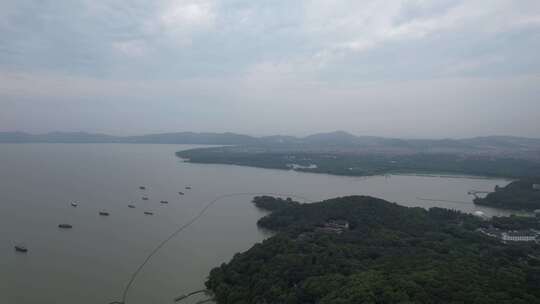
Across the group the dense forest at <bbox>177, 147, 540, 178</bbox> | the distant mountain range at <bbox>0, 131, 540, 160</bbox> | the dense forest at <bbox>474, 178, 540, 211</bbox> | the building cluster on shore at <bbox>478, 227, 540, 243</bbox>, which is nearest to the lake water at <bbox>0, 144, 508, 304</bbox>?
the dense forest at <bbox>474, 178, 540, 211</bbox>

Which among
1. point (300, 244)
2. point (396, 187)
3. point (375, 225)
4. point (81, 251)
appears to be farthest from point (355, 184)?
point (81, 251)

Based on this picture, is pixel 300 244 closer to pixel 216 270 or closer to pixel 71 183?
pixel 216 270

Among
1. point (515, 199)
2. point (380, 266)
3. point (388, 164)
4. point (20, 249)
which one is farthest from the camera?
point (388, 164)

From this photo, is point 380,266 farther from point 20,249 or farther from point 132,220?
point 132,220

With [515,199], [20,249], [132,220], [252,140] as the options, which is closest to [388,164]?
[515,199]

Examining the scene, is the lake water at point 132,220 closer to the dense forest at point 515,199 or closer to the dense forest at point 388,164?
the dense forest at point 515,199

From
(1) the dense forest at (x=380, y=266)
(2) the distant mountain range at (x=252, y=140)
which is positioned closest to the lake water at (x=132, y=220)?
(1) the dense forest at (x=380, y=266)

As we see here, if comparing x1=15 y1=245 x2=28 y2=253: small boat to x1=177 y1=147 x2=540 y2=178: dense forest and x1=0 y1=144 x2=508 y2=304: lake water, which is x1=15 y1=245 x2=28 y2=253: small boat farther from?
x1=177 y1=147 x2=540 y2=178: dense forest
